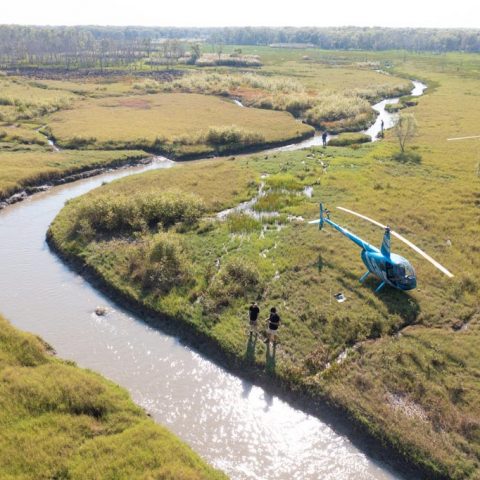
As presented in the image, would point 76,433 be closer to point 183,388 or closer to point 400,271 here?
point 183,388

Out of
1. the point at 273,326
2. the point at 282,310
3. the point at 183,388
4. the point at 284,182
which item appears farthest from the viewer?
the point at 284,182

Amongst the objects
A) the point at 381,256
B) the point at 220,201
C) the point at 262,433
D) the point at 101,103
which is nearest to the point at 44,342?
the point at 262,433

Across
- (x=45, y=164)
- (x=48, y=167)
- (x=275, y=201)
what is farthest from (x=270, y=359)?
(x=45, y=164)

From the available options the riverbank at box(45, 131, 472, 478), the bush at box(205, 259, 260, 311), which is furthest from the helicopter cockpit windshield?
the bush at box(205, 259, 260, 311)

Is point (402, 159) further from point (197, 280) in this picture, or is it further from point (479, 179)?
point (197, 280)

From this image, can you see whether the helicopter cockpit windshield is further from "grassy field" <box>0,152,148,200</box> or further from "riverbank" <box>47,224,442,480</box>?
"grassy field" <box>0,152,148,200</box>

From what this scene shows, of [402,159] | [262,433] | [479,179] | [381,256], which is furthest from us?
[402,159]
